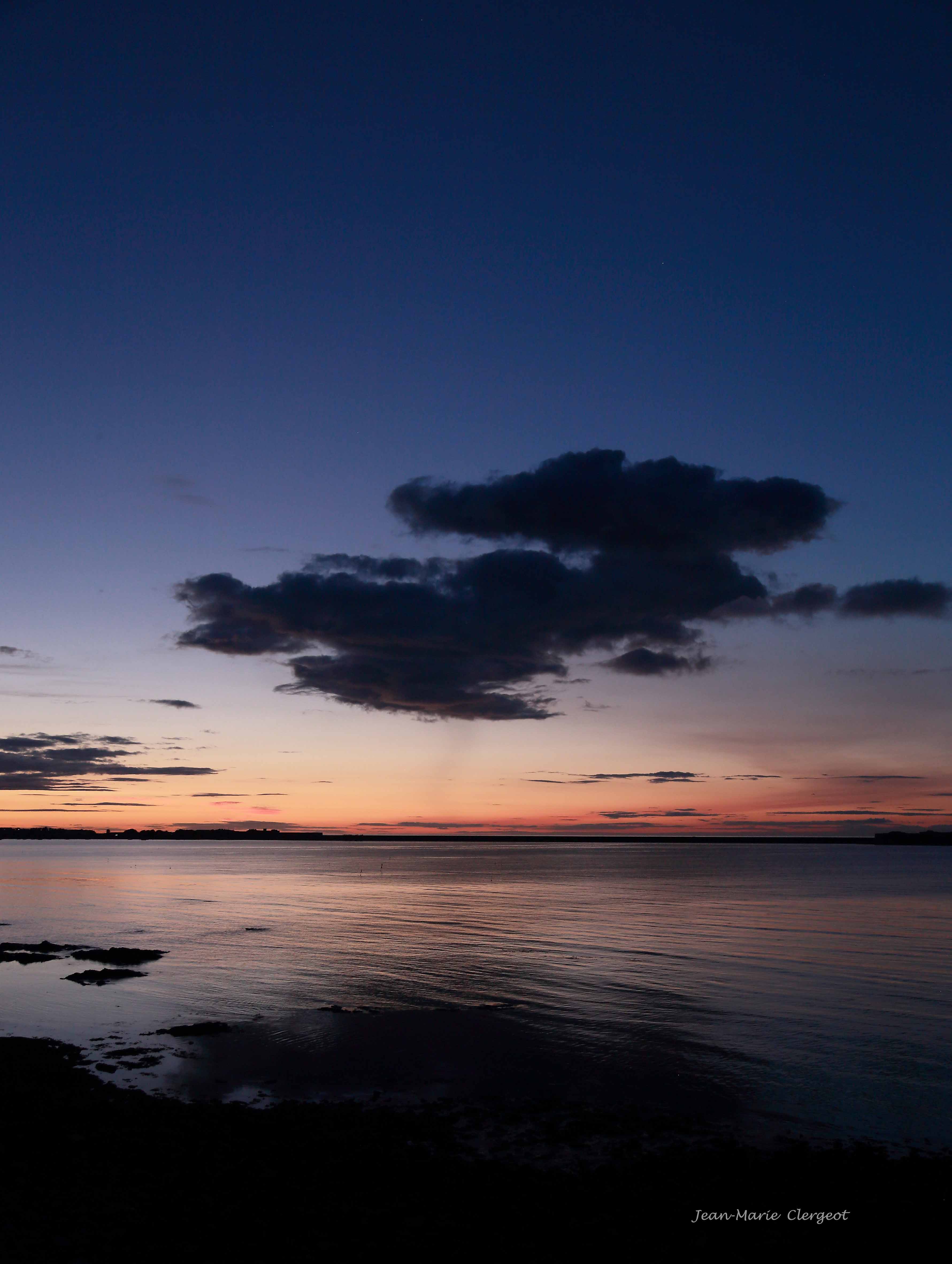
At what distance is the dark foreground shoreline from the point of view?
1438 cm

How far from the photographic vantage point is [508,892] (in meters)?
105

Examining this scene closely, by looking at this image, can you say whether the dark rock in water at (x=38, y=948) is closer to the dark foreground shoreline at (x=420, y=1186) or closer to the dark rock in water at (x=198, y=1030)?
the dark rock in water at (x=198, y=1030)

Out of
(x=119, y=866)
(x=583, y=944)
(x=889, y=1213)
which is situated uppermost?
(x=889, y=1213)

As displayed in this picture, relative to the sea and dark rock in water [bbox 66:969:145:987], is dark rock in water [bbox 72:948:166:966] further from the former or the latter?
dark rock in water [bbox 66:969:145:987]

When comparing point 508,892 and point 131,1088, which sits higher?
point 131,1088

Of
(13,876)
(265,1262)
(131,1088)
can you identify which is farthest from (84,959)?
(13,876)

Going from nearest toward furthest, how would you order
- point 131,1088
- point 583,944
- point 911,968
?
point 131,1088 → point 911,968 → point 583,944

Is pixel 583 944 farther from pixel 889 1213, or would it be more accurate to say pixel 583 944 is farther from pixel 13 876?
pixel 13 876

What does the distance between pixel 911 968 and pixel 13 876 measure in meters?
145

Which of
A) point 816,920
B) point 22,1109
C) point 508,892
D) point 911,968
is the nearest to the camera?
point 22,1109

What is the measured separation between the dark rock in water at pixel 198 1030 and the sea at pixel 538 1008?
1.30 ft

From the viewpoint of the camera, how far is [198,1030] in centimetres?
3080

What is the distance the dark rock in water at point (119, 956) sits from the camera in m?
47.2
